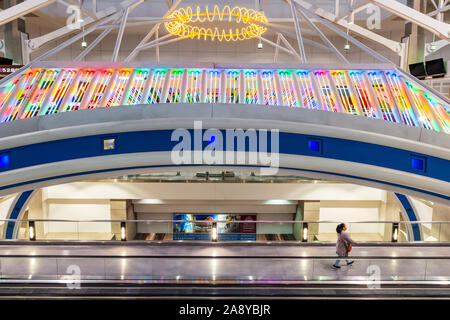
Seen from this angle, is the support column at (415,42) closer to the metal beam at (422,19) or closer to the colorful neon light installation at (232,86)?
the metal beam at (422,19)

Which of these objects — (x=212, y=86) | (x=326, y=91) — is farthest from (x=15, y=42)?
(x=326, y=91)

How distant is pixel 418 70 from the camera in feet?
43.0

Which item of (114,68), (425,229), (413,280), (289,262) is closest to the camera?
(413,280)

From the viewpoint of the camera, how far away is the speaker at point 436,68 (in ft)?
40.3

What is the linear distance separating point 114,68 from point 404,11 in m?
6.86

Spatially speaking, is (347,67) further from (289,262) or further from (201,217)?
(201,217)

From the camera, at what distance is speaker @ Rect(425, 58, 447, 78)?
12.3 meters

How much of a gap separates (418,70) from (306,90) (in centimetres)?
905

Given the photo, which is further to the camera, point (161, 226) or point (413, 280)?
point (161, 226)

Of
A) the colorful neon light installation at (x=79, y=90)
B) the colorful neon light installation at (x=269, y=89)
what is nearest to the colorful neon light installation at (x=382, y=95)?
the colorful neon light installation at (x=269, y=89)

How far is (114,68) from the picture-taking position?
676 centimetres

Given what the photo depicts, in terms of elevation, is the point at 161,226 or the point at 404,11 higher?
the point at 404,11

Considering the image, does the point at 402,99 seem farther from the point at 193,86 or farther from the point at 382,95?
the point at 193,86

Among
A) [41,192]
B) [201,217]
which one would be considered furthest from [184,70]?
[41,192]
